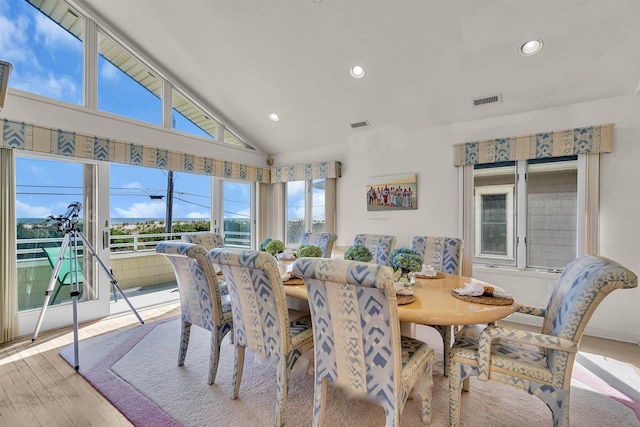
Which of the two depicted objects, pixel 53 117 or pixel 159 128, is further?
pixel 159 128

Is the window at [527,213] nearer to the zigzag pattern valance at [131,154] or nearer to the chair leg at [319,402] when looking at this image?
the zigzag pattern valance at [131,154]

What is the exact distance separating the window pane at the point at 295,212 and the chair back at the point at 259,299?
3539 millimetres

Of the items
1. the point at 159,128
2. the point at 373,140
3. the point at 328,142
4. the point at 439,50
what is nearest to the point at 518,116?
the point at 439,50

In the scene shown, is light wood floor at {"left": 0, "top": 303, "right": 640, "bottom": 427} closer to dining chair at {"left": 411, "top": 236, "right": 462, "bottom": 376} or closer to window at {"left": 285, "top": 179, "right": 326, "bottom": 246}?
dining chair at {"left": 411, "top": 236, "right": 462, "bottom": 376}

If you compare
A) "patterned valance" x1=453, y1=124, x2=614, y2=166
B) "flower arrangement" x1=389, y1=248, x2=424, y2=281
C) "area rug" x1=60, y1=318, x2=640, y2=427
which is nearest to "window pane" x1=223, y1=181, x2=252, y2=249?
"area rug" x1=60, y1=318, x2=640, y2=427

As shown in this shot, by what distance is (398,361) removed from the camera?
128cm

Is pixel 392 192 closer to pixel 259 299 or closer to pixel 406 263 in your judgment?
pixel 406 263

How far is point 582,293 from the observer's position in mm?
1353

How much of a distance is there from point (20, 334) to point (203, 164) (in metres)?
2.81

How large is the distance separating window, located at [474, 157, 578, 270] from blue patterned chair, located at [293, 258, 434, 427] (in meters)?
2.74

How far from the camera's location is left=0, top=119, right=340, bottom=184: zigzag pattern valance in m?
2.98

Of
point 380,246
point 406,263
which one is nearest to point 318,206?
point 380,246

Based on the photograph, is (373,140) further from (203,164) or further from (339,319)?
(339,319)

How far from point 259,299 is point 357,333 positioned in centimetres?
64
